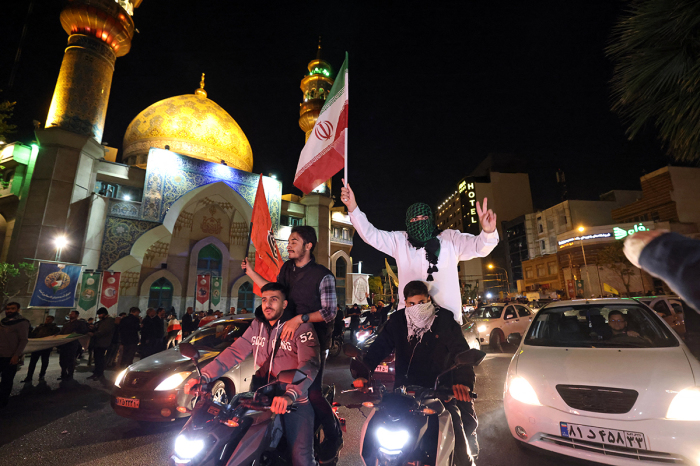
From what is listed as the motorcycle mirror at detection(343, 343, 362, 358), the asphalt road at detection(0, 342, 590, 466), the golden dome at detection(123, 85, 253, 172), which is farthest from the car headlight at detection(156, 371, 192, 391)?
the golden dome at detection(123, 85, 253, 172)

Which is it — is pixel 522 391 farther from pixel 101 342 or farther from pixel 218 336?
pixel 101 342

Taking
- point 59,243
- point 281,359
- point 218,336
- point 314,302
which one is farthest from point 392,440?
point 59,243

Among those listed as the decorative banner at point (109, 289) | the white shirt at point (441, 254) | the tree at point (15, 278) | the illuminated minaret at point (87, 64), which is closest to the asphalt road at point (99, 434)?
the white shirt at point (441, 254)

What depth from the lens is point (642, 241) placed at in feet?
4.72

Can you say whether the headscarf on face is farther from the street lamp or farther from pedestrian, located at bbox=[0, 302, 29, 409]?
the street lamp

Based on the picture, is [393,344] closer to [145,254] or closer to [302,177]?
[302,177]

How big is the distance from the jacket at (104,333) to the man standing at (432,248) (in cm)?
920

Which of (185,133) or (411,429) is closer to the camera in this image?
(411,429)

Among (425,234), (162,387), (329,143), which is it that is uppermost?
(329,143)

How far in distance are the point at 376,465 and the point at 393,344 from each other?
915 mm

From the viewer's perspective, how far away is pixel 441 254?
2998mm

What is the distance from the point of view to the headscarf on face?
296 centimetres

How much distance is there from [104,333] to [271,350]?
9.07m

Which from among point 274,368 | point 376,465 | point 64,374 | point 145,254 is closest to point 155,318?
point 64,374
